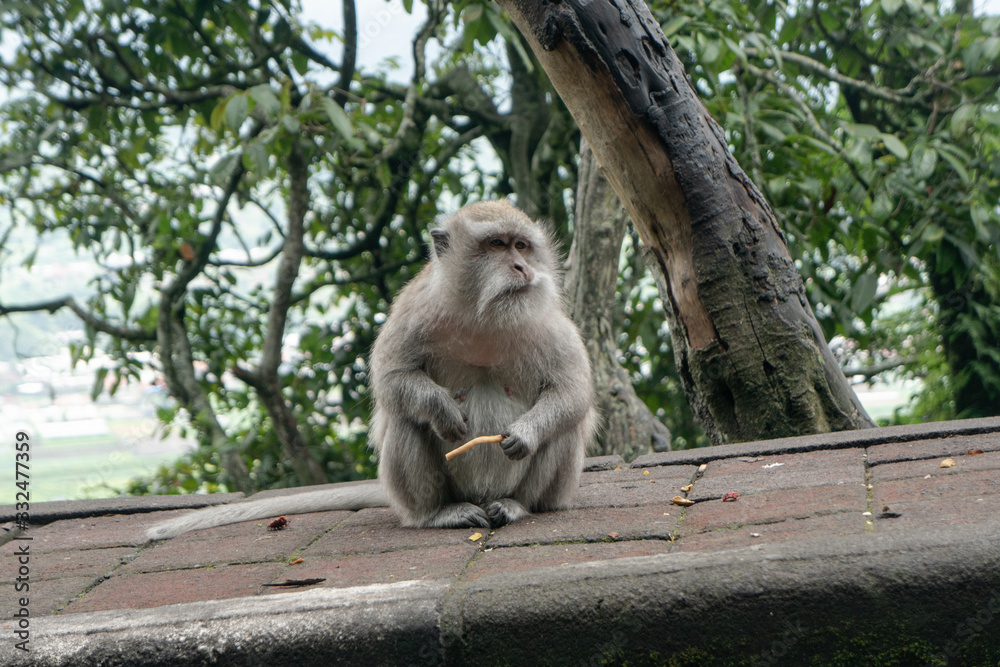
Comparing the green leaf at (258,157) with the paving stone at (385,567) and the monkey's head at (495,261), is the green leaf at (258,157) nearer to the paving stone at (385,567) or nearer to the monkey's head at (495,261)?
the monkey's head at (495,261)

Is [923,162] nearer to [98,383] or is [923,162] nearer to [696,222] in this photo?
[696,222]

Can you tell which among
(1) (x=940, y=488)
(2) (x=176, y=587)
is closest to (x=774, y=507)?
(1) (x=940, y=488)

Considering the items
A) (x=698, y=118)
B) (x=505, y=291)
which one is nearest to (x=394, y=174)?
(x=698, y=118)

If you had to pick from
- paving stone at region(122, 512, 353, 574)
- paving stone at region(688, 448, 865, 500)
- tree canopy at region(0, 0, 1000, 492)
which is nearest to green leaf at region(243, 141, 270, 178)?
tree canopy at region(0, 0, 1000, 492)

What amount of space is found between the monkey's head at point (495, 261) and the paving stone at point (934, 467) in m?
1.44

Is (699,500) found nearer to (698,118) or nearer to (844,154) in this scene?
(698,118)

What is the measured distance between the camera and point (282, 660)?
86.6 inches

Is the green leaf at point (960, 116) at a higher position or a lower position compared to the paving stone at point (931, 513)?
higher

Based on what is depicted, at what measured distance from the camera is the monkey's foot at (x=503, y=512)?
134 inches

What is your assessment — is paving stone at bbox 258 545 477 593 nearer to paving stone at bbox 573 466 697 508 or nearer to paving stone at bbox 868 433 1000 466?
paving stone at bbox 573 466 697 508

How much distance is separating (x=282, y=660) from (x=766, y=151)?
494 centimetres

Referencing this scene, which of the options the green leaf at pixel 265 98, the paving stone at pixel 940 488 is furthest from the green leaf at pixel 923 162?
Answer: the green leaf at pixel 265 98

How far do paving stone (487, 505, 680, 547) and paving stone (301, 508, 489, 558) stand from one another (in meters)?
0.15

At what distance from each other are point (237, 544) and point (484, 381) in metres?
1.17
